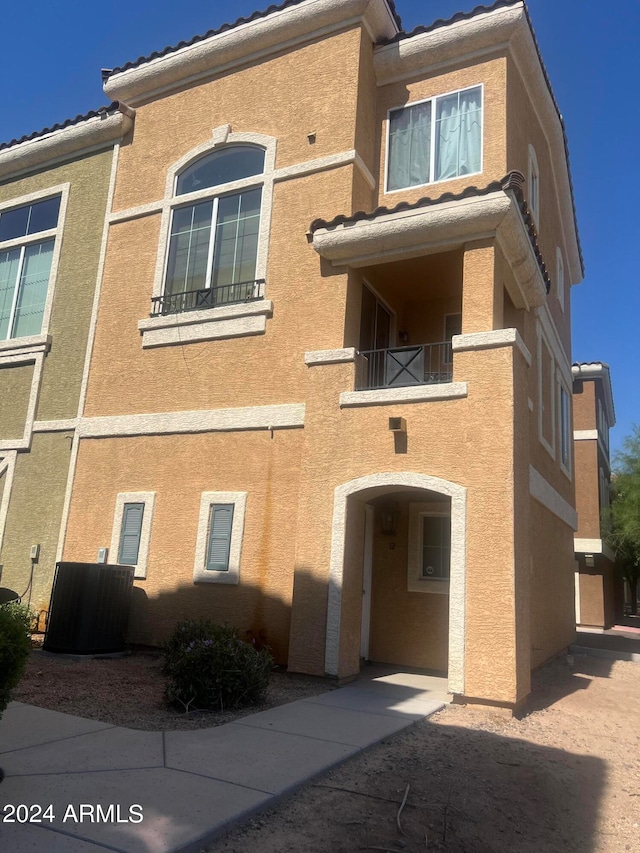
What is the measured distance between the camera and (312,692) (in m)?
8.16

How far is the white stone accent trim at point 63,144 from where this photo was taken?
13.7 m

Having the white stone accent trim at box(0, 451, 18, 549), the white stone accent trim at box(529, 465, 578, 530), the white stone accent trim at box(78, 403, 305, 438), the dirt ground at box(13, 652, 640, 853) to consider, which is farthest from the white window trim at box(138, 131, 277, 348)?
the dirt ground at box(13, 652, 640, 853)

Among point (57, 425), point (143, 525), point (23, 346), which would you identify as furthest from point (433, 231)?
point (23, 346)

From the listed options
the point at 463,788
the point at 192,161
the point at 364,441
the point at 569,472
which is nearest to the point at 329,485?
the point at 364,441

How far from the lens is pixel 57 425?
12.7 m

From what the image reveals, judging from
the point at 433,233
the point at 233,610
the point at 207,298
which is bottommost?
the point at 233,610

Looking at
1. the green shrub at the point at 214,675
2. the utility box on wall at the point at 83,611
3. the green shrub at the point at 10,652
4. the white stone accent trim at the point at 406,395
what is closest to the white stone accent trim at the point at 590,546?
the white stone accent trim at the point at 406,395

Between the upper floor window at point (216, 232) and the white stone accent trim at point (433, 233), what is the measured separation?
2011 mm

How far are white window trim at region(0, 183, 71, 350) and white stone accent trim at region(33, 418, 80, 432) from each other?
1.83 metres

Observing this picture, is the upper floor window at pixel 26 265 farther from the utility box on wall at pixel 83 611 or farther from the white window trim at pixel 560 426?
the white window trim at pixel 560 426

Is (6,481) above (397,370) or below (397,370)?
below

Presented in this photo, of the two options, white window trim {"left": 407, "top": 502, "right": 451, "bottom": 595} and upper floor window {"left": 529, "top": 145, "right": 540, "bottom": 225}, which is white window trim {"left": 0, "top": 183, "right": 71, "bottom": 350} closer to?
white window trim {"left": 407, "top": 502, "right": 451, "bottom": 595}

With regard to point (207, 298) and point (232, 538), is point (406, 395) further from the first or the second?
point (207, 298)

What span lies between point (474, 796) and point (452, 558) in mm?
3509
